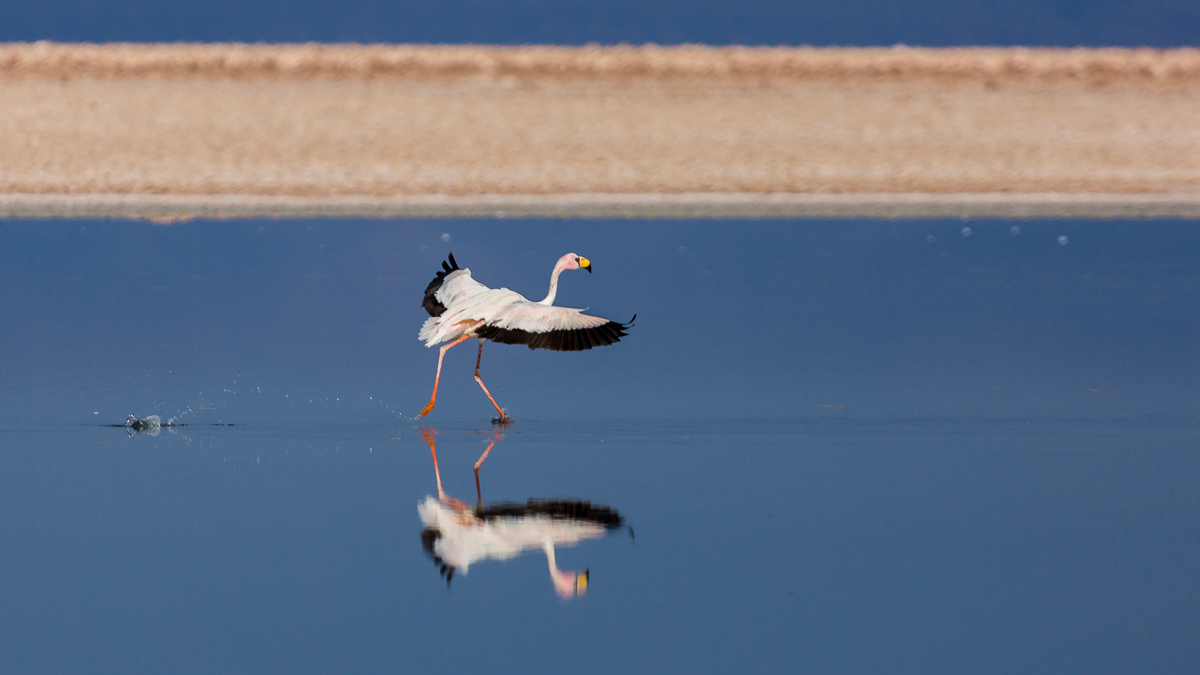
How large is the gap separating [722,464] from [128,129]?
14.5m

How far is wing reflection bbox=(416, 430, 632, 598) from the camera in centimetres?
399

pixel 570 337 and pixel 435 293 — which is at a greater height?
pixel 435 293

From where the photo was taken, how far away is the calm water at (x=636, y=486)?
3449 millimetres

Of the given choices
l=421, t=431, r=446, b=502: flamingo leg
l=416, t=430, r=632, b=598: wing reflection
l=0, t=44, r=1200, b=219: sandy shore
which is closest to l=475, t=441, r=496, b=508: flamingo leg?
l=416, t=430, r=632, b=598: wing reflection

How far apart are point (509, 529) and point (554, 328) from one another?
8.96ft

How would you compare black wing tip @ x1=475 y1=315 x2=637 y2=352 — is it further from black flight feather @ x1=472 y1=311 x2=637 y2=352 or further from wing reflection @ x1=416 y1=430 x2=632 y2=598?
wing reflection @ x1=416 y1=430 x2=632 y2=598

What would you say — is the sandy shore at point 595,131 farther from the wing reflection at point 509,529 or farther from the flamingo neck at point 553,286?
the wing reflection at point 509,529

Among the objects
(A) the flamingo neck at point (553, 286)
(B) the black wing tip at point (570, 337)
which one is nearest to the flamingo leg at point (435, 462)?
(B) the black wing tip at point (570, 337)

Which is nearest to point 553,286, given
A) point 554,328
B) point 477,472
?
point 554,328

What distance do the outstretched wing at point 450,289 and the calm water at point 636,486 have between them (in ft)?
1.59

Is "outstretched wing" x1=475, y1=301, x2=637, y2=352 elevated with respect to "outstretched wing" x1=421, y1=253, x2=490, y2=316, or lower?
lower

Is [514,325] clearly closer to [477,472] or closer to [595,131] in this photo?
[477,472]

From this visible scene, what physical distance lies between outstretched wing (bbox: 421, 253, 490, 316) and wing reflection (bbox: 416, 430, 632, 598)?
2865mm

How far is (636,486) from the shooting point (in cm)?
509
